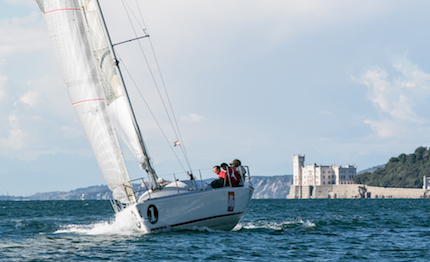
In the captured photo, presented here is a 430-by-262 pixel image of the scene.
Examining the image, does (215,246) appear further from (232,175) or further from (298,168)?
(298,168)

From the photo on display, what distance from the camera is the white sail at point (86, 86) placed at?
1714cm

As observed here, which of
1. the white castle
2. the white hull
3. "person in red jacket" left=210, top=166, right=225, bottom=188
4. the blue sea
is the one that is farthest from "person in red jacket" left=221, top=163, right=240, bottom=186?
the white castle

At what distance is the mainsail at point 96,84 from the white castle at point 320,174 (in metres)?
163

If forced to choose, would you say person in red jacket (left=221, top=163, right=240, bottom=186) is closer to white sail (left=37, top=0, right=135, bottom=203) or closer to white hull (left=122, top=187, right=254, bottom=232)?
white hull (left=122, top=187, right=254, bottom=232)

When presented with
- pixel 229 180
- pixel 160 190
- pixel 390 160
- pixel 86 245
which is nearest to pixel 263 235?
pixel 229 180

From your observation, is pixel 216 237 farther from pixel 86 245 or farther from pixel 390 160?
pixel 390 160

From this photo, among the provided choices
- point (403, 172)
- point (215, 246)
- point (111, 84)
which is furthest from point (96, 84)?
point (403, 172)

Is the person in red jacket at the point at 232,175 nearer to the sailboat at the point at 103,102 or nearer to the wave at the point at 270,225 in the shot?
the sailboat at the point at 103,102

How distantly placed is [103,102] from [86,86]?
632 mm

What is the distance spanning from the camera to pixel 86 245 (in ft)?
51.4

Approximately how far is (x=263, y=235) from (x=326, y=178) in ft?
537

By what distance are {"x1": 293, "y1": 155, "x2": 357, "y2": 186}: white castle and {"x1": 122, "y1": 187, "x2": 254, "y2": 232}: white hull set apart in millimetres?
162420

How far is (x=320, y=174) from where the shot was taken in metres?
177

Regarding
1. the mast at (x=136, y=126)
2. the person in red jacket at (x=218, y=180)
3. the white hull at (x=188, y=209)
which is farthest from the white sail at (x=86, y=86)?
the person in red jacket at (x=218, y=180)
